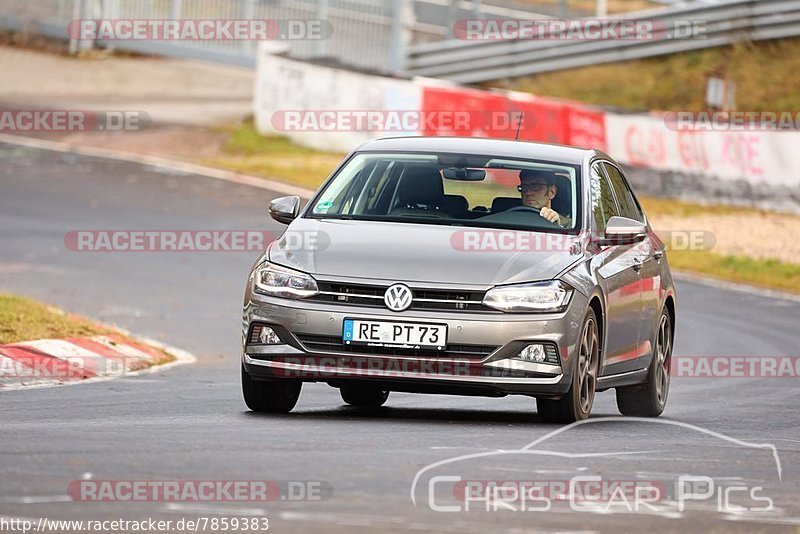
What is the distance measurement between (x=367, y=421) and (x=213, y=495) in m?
2.95

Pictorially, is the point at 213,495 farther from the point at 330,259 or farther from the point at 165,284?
the point at 165,284

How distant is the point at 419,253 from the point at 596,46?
1272 inches

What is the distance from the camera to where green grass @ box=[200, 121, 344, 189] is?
3014 centimetres

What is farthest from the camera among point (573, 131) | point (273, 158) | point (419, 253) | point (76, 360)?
point (273, 158)

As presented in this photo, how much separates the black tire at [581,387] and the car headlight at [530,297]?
A: 0.27 meters

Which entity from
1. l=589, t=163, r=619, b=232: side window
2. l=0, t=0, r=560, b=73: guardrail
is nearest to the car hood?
l=589, t=163, r=619, b=232: side window

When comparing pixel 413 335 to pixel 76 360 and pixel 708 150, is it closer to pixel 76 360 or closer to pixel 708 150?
pixel 76 360

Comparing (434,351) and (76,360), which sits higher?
(434,351)

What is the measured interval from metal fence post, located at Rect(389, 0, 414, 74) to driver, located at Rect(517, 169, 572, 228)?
3088 centimetres

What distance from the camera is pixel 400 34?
41438mm

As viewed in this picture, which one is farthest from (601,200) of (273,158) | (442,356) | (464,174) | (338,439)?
(273,158)

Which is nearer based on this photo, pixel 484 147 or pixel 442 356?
pixel 442 356

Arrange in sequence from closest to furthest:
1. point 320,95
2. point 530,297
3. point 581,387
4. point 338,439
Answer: point 338,439, point 530,297, point 581,387, point 320,95

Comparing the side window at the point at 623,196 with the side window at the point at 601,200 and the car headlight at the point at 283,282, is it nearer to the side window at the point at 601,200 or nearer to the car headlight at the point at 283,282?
the side window at the point at 601,200
